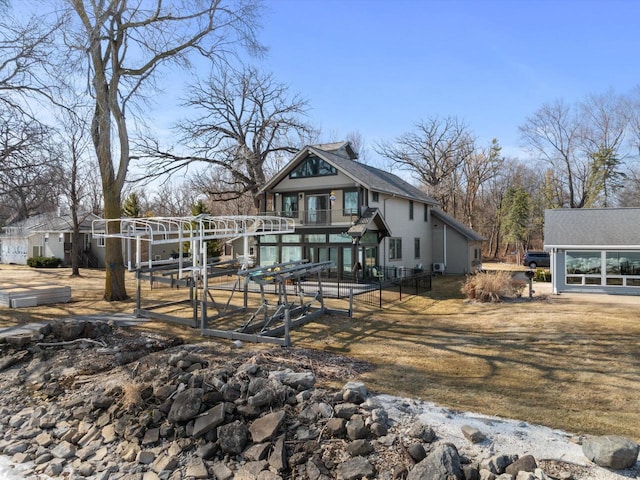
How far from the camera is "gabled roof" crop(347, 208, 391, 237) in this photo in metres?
20.6

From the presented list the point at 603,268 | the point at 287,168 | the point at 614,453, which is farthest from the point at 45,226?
the point at 614,453

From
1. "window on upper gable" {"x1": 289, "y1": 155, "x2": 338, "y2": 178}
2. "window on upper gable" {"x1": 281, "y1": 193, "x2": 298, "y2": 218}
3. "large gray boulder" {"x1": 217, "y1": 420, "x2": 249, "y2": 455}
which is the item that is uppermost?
"window on upper gable" {"x1": 289, "y1": 155, "x2": 338, "y2": 178}

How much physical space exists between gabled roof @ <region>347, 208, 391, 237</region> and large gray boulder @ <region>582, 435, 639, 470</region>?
16.1m

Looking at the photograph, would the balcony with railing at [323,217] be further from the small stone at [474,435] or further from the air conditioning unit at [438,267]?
the small stone at [474,435]

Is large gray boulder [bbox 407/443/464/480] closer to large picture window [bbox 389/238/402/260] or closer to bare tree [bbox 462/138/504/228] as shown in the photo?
large picture window [bbox 389/238/402/260]

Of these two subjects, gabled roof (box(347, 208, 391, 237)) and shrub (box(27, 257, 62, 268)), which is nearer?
gabled roof (box(347, 208, 391, 237))

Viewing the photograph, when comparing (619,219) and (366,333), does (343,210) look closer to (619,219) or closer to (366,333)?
(366,333)

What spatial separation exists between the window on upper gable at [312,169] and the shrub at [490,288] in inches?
410

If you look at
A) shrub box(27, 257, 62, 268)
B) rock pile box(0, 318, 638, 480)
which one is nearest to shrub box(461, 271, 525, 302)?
rock pile box(0, 318, 638, 480)

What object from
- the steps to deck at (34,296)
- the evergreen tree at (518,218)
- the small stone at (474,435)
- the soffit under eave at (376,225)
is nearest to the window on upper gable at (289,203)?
the soffit under eave at (376,225)

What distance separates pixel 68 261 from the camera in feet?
118

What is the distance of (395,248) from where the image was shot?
998 inches

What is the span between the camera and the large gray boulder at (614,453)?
4.36m

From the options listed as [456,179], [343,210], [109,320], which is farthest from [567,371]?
[456,179]
